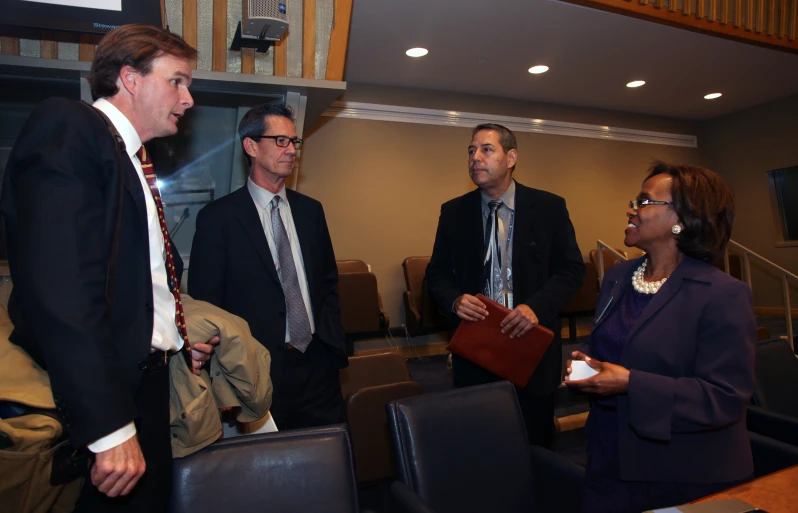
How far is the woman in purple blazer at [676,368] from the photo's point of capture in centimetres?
144

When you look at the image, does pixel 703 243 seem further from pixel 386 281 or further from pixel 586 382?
pixel 386 281

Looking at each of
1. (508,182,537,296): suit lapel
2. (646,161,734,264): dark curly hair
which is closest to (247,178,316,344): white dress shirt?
(508,182,537,296): suit lapel

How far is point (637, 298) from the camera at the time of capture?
1.71 metres

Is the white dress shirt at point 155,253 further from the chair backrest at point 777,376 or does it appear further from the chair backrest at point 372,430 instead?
the chair backrest at point 777,376

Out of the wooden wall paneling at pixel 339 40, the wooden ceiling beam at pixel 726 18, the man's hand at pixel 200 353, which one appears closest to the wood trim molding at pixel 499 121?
the wooden ceiling beam at pixel 726 18

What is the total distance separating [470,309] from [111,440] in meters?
1.47

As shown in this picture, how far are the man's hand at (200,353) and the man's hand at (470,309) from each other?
1.11m

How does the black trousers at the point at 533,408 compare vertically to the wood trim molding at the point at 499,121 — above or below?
below

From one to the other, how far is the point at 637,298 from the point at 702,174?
42cm

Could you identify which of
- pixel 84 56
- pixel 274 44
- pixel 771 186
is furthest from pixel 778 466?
pixel 771 186

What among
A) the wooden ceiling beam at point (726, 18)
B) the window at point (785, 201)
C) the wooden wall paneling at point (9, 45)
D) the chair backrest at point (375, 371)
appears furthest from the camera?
the window at point (785, 201)

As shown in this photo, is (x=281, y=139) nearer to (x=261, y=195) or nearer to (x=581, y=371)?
(x=261, y=195)

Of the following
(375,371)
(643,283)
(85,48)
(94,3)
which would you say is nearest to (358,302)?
(375,371)

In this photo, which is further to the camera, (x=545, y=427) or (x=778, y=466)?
(x=545, y=427)
